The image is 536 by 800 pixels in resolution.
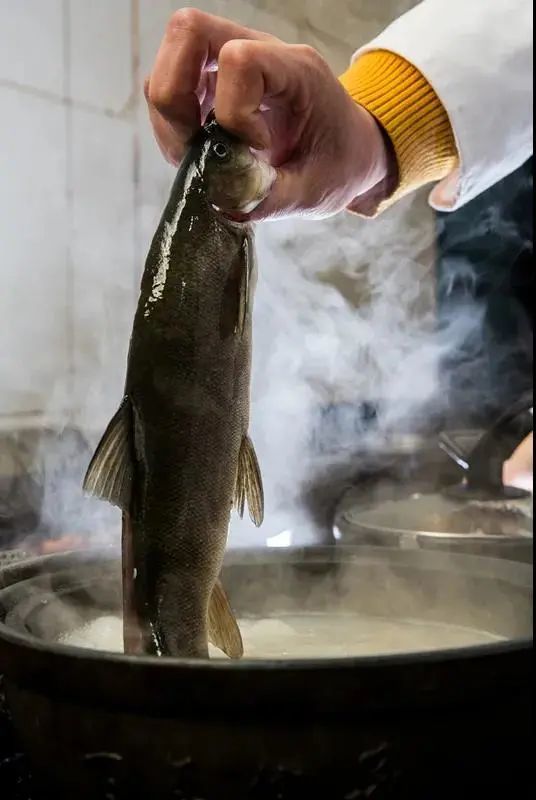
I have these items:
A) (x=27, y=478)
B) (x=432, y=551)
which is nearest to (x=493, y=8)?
(x=432, y=551)

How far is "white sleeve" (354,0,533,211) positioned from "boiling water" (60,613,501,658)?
72 cm

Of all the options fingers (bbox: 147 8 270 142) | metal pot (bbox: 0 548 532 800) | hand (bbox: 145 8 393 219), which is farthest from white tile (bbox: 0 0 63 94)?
metal pot (bbox: 0 548 532 800)

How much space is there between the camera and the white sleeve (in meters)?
1.34

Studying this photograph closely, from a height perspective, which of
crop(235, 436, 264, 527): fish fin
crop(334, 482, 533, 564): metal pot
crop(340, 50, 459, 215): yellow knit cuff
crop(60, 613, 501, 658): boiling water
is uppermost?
crop(340, 50, 459, 215): yellow knit cuff

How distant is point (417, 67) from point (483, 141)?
153 millimetres

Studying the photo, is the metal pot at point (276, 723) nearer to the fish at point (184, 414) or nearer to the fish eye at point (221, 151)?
the fish at point (184, 414)

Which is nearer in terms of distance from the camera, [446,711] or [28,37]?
[446,711]

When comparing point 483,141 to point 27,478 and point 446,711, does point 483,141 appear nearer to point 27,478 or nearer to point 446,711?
point 446,711

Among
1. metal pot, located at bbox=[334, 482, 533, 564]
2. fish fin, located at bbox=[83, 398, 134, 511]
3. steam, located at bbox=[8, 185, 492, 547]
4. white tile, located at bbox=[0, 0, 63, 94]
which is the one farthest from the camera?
white tile, located at bbox=[0, 0, 63, 94]

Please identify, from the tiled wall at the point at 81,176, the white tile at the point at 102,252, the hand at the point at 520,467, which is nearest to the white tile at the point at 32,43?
the tiled wall at the point at 81,176

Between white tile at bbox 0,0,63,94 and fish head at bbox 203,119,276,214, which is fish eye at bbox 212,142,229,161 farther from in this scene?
white tile at bbox 0,0,63,94

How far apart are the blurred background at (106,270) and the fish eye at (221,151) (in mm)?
951

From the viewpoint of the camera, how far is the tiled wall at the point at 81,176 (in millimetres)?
2135

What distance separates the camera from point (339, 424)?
2.85m
